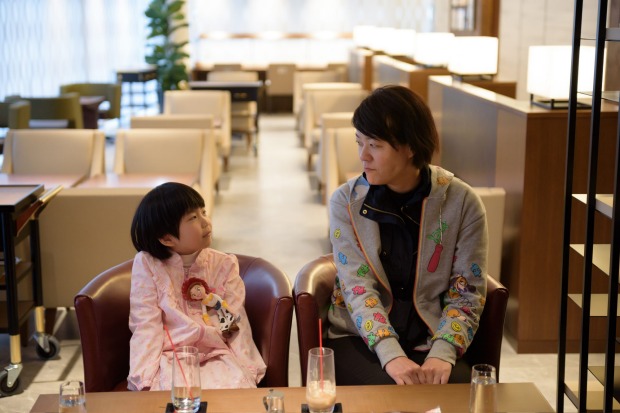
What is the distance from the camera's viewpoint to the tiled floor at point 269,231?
384 centimetres

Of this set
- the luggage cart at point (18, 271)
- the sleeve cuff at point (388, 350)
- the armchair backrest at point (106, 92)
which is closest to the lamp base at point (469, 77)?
the luggage cart at point (18, 271)

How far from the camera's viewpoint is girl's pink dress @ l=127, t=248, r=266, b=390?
2.38 metres

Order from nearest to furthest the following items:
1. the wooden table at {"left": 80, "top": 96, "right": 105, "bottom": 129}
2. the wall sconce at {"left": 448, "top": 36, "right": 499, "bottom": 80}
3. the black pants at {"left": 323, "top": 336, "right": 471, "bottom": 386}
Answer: the black pants at {"left": 323, "top": 336, "right": 471, "bottom": 386}
the wall sconce at {"left": 448, "top": 36, "right": 499, "bottom": 80}
the wooden table at {"left": 80, "top": 96, "right": 105, "bottom": 129}

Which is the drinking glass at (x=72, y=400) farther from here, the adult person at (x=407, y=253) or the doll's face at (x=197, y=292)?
the adult person at (x=407, y=253)

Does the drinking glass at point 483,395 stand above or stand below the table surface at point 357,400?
above

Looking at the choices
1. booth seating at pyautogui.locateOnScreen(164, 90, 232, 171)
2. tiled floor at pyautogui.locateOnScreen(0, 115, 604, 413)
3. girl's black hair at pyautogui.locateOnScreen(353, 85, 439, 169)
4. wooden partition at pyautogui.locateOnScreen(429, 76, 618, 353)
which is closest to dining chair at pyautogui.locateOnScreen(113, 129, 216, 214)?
tiled floor at pyautogui.locateOnScreen(0, 115, 604, 413)

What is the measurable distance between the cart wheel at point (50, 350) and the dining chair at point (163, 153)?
196cm

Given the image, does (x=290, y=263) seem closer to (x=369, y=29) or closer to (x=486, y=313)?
(x=486, y=313)

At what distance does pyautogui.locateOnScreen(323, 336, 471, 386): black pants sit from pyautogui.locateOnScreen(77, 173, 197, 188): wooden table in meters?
2.72

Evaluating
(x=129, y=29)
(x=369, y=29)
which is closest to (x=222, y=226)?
(x=369, y=29)

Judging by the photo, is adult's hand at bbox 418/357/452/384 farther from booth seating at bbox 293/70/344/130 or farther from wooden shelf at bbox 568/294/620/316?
booth seating at bbox 293/70/344/130

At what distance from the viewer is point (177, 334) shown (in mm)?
2457

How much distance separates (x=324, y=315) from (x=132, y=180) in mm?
2879

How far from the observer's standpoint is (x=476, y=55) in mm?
5875
